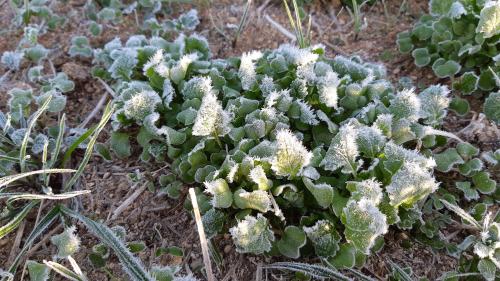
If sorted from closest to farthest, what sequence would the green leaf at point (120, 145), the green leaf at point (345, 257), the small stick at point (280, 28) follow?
the green leaf at point (345, 257), the green leaf at point (120, 145), the small stick at point (280, 28)

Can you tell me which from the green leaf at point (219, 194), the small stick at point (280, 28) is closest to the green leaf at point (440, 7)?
the small stick at point (280, 28)

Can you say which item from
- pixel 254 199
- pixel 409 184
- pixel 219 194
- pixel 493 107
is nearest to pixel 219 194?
pixel 219 194

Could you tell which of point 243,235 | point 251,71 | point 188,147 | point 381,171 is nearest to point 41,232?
point 188,147

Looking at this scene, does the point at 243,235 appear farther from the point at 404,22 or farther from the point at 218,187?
the point at 404,22

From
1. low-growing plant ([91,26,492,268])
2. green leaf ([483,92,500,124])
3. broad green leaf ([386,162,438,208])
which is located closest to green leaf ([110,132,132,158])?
low-growing plant ([91,26,492,268])

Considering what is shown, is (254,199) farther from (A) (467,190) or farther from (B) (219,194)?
(A) (467,190)

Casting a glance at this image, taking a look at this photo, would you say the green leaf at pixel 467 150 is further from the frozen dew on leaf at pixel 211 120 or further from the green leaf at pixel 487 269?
the frozen dew on leaf at pixel 211 120

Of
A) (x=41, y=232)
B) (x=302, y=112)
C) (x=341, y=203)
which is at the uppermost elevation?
(x=302, y=112)
